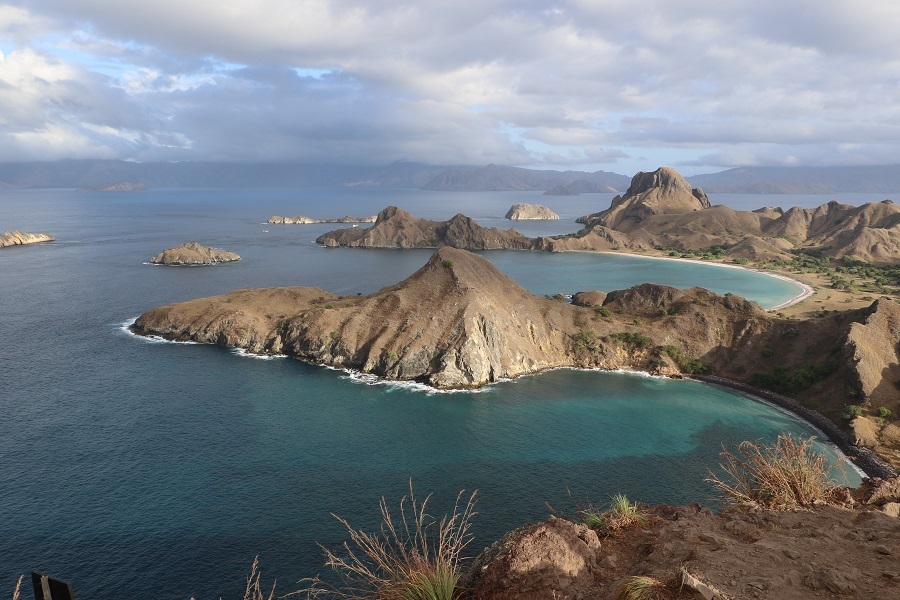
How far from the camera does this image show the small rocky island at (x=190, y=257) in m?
182

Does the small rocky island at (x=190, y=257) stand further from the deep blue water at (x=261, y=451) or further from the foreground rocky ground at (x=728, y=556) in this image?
the foreground rocky ground at (x=728, y=556)

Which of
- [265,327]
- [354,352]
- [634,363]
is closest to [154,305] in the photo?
[265,327]

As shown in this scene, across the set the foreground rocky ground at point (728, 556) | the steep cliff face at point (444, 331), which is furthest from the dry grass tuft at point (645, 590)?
the steep cliff face at point (444, 331)

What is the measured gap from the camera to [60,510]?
4553cm

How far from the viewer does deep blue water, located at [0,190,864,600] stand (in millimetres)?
40969

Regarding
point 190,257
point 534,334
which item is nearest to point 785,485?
point 534,334

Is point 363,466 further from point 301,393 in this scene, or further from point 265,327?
point 265,327

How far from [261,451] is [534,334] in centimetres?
5261

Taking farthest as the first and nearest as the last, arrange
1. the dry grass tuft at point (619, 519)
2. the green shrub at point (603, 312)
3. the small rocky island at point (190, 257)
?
the small rocky island at point (190, 257)
the green shrub at point (603, 312)
the dry grass tuft at point (619, 519)

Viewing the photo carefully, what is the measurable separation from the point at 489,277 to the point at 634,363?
31.3 metres

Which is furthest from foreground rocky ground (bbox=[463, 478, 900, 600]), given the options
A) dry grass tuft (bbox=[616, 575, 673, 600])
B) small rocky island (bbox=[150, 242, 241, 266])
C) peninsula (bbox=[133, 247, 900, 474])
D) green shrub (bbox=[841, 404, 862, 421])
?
small rocky island (bbox=[150, 242, 241, 266])

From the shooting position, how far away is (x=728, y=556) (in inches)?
615

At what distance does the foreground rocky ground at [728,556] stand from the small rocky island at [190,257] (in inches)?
7492

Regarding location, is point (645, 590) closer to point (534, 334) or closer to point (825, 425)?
point (825, 425)
